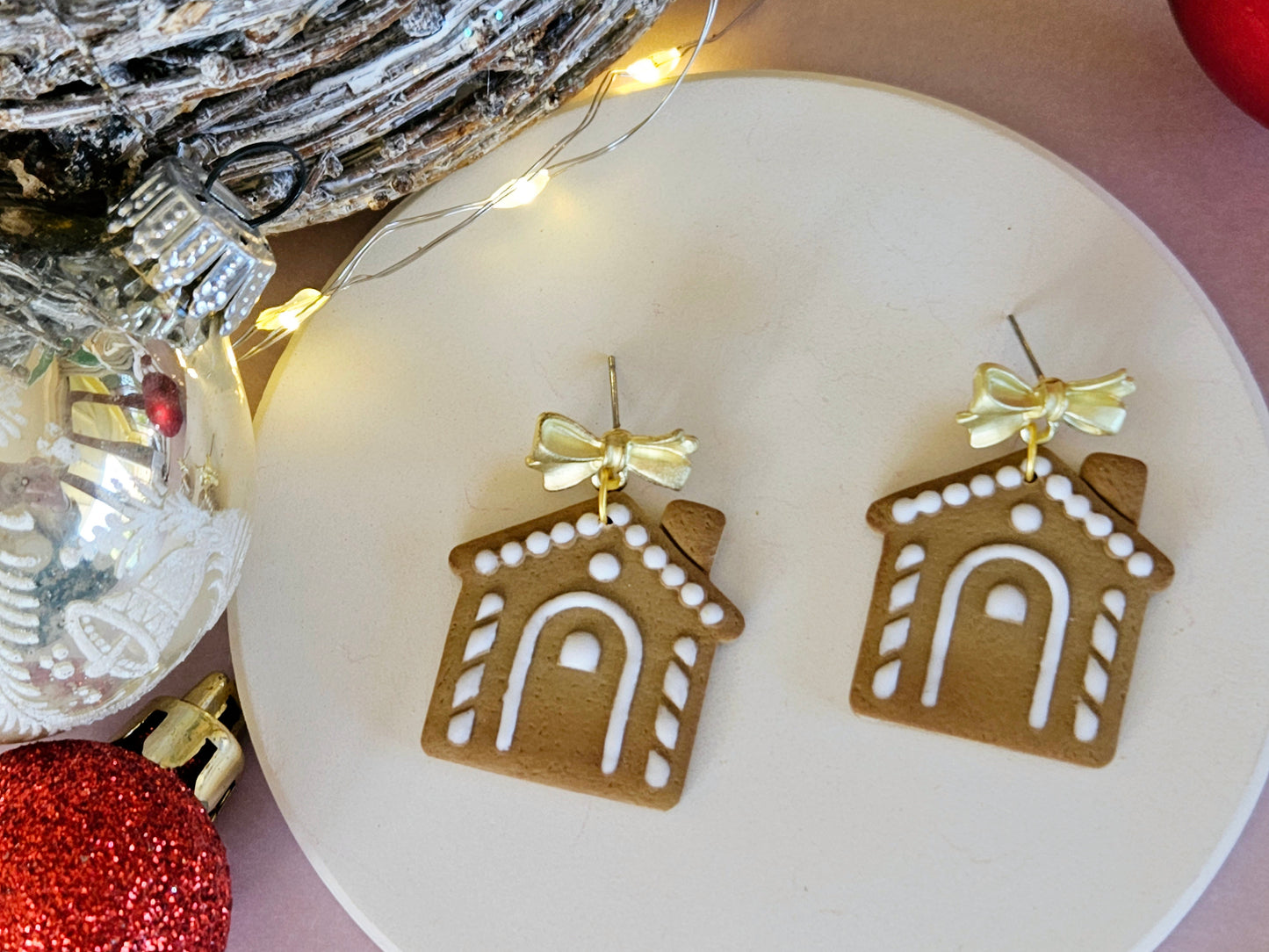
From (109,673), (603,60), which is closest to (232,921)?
(109,673)

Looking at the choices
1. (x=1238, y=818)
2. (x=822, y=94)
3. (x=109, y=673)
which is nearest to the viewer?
(x=109, y=673)

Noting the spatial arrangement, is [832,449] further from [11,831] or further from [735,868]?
[11,831]

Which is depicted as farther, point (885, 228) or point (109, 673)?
point (885, 228)

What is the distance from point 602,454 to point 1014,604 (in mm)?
332

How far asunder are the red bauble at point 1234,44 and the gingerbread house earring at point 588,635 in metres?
0.50

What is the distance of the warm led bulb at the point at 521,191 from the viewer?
0.88 m

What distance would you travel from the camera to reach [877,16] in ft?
3.05

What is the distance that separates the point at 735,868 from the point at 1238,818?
0.37 metres

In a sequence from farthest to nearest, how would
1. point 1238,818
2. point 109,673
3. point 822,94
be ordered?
point 822,94 → point 1238,818 → point 109,673

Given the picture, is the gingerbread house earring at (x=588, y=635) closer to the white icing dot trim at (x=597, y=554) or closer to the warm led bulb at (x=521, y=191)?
the white icing dot trim at (x=597, y=554)

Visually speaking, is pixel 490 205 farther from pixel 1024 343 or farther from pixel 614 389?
pixel 1024 343

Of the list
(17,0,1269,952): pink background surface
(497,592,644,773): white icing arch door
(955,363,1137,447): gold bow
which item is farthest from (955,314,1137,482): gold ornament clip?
(497,592,644,773): white icing arch door

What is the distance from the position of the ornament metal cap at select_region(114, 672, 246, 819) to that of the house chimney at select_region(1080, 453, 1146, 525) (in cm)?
71

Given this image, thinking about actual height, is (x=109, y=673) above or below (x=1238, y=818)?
below
